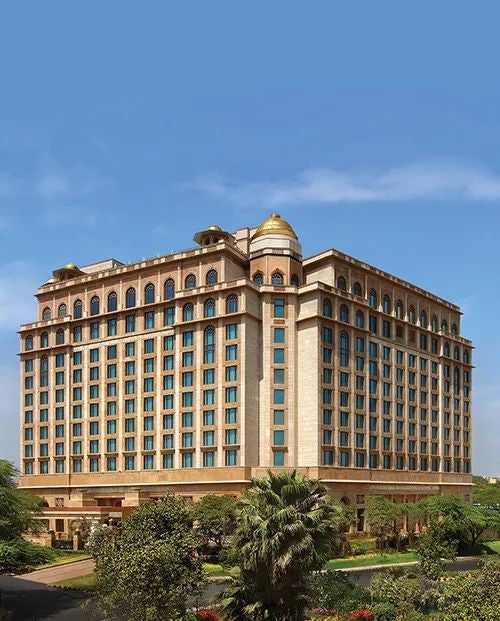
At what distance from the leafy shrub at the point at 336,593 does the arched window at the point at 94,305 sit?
69205 millimetres

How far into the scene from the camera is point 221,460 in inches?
3551

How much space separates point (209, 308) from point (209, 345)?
472 centimetres

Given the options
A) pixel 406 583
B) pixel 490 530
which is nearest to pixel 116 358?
pixel 490 530

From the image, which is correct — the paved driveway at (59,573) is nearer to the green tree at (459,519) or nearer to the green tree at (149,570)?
the green tree at (149,570)

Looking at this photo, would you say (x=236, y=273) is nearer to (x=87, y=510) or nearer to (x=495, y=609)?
(x=87, y=510)

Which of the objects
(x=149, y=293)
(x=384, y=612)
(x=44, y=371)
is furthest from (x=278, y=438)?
(x=384, y=612)

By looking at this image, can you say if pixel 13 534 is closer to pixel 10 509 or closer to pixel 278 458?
pixel 10 509

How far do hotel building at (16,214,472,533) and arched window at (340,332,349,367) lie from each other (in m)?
0.24

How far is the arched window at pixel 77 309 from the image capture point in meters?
108

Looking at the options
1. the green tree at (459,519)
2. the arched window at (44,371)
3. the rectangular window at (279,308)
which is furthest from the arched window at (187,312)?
the green tree at (459,519)

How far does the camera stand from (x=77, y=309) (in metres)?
108

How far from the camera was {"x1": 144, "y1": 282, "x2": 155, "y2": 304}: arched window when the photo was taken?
100812mm

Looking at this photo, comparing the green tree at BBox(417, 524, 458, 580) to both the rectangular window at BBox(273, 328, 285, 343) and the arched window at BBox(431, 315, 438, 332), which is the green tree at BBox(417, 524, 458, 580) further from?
the arched window at BBox(431, 315, 438, 332)

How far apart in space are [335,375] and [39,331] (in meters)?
45.4
